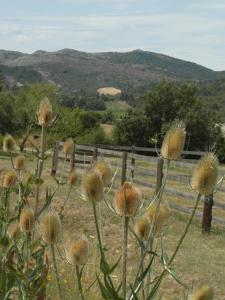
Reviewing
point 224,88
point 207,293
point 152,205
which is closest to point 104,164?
point 152,205

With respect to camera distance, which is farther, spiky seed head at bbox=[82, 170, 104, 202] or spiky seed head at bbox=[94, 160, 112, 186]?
spiky seed head at bbox=[94, 160, 112, 186]

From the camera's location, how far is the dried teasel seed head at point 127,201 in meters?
1.41

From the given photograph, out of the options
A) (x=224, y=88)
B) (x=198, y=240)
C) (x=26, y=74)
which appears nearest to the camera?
(x=198, y=240)

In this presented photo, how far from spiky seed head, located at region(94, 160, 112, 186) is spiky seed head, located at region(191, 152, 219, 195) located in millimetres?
236

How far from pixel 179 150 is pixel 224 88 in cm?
12089

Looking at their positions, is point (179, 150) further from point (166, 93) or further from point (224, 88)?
point (224, 88)

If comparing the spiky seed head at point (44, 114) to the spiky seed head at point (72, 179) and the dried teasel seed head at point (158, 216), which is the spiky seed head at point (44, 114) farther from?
the spiky seed head at point (72, 179)

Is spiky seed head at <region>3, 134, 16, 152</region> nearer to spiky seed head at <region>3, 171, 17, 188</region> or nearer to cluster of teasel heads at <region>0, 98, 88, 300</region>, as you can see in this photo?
cluster of teasel heads at <region>0, 98, 88, 300</region>

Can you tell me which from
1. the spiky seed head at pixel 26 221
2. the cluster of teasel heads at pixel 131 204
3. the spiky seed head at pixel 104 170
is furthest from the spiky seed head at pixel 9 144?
the spiky seed head at pixel 104 170

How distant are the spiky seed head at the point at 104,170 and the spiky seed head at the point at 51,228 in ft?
0.65

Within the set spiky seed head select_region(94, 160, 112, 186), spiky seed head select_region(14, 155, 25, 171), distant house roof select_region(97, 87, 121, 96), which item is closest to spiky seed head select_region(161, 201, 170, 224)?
spiky seed head select_region(94, 160, 112, 186)

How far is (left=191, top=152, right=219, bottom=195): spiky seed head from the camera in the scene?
139 centimetres

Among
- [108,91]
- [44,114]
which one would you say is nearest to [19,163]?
[44,114]

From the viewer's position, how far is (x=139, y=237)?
1.57 m
